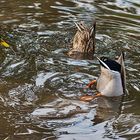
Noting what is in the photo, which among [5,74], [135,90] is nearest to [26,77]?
[5,74]

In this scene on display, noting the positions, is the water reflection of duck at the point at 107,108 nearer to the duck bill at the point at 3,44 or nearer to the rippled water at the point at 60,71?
the rippled water at the point at 60,71

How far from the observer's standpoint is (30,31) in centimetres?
912

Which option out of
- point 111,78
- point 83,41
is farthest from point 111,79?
point 83,41

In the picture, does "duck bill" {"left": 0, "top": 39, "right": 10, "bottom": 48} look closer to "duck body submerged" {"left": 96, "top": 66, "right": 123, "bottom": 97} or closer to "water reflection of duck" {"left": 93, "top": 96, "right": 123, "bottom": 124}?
"duck body submerged" {"left": 96, "top": 66, "right": 123, "bottom": 97}

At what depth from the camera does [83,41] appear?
8.66 meters

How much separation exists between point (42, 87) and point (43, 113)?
0.80 meters

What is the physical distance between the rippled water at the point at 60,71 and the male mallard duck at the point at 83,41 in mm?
144

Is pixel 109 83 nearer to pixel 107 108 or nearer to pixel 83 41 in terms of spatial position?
pixel 107 108

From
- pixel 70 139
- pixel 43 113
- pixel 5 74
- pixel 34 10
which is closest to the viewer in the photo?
pixel 70 139

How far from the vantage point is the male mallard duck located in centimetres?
850

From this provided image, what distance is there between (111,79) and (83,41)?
79.4 inches

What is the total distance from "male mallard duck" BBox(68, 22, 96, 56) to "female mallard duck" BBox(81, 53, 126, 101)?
154cm

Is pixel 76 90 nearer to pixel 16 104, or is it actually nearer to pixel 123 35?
pixel 16 104

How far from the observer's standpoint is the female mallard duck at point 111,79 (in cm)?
667
